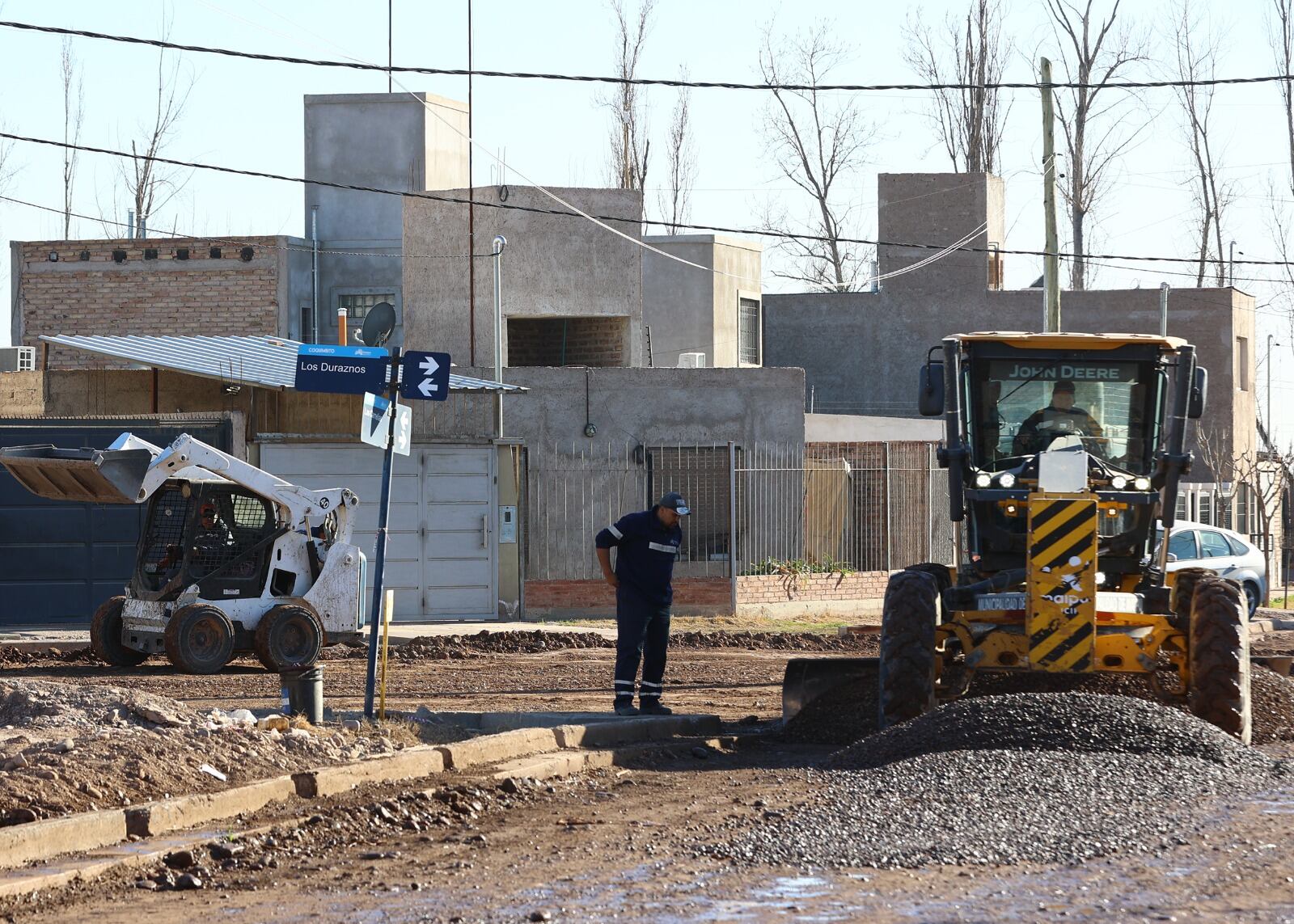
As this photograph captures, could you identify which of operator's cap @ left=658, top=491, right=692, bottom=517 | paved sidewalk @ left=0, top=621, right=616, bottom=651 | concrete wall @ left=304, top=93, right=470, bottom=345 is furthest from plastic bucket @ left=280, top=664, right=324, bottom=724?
concrete wall @ left=304, top=93, right=470, bottom=345

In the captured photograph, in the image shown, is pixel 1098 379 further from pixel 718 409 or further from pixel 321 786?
pixel 718 409

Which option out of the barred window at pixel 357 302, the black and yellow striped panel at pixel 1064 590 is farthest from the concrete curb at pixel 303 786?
A: the barred window at pixel 357 302

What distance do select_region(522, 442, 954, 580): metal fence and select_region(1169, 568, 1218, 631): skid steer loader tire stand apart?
1355 centimetres

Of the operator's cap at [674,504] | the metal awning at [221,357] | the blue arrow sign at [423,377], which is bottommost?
the operator's cap at [674,504]

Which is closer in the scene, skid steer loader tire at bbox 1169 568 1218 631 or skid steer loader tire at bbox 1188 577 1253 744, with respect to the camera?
skid steer loader tire at bbox 1188 577 1253 744

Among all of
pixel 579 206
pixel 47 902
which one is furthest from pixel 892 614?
pixel 579 206

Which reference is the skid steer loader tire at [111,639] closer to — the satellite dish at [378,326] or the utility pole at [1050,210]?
the satellite dish at [378,326]

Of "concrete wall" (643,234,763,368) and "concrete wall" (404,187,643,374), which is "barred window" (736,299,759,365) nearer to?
"concrete wall" (643,234,763,368)

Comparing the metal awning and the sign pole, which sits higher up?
the metal awning

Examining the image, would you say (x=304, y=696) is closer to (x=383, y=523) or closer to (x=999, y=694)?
(x=383, y=523)

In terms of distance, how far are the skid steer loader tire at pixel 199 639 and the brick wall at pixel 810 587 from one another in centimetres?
1043

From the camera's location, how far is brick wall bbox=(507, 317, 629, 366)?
3284 cm

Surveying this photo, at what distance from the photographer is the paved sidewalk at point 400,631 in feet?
66.8

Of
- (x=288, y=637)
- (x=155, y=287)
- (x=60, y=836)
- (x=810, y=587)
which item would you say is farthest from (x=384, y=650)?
(x=155, y=287)
